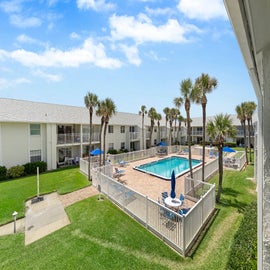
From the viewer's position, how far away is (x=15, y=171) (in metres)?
18.9

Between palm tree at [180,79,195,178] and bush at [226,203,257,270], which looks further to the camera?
palm tree at [180,79,195,178]

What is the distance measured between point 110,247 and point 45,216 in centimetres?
548

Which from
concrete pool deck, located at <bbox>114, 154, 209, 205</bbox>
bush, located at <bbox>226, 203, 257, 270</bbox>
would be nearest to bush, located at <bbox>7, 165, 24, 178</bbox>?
concrete pool deck, located at <bbox>114, 154, 209, 205</bbox>

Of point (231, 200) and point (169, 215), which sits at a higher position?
point (169, 215)

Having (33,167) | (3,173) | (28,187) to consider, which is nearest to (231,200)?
(28,187)

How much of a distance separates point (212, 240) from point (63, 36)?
1264cm

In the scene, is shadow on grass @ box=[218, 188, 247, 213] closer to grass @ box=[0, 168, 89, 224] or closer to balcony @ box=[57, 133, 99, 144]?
grass @ box=[0, 168, 89, 224]

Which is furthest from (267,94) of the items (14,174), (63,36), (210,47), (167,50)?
(14,174)

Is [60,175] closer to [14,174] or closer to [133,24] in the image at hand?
[14,174]

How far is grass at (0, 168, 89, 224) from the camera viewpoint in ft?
38.4

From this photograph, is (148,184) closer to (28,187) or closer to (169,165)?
(169,165)

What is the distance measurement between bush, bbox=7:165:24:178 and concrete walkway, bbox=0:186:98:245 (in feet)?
24.8

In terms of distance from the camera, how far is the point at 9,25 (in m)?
8.26

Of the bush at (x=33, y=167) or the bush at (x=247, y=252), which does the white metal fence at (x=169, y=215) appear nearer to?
the bush at (x=247, y=252)
